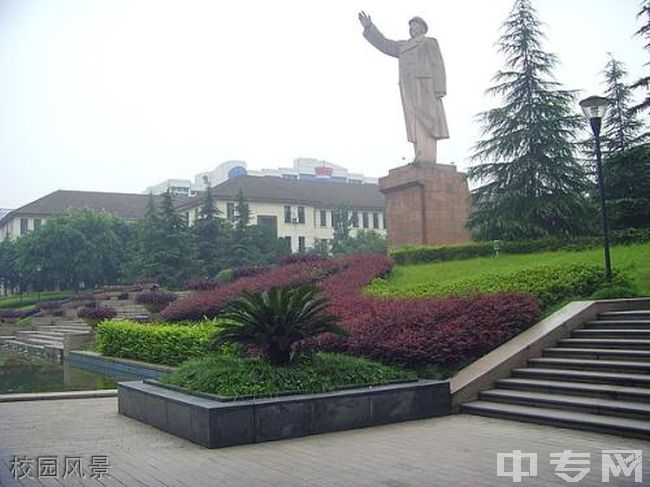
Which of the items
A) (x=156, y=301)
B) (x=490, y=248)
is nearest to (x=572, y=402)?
(x=490, y=248)

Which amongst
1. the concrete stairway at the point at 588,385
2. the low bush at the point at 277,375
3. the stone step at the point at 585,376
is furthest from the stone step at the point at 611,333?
the low bush at the point at 277,375

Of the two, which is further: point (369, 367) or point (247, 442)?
point (369, 367)

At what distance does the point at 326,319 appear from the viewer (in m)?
7.27

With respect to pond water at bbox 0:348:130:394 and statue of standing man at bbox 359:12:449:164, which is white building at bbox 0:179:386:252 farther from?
pond water at bbox 0:348:130:394

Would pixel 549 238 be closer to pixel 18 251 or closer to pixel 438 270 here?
pixel 438 270

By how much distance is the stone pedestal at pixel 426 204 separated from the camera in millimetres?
20438

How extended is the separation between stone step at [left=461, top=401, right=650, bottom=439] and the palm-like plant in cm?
178

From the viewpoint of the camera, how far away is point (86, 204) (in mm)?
59375

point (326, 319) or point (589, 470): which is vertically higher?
point (326, 319)

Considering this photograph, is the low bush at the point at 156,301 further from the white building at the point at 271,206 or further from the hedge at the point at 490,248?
the white building at the point at 271,206

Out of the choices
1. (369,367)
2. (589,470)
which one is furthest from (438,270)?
(589,470)

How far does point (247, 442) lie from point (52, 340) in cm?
1867

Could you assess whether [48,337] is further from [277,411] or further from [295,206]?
[295,206]

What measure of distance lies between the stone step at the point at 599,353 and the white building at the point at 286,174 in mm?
92126
